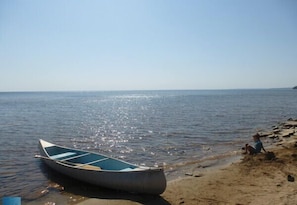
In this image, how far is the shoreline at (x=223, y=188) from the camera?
9.54 metres

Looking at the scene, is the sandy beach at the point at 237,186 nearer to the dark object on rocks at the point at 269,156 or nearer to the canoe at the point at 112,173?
A: the dark object on rocks at the point at 269,156

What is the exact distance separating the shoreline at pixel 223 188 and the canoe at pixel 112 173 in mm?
364

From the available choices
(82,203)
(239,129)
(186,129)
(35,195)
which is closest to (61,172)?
(35,195)

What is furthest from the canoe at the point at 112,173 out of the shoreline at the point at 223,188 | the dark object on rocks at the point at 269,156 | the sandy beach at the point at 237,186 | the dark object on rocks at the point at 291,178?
the dark object on rocks at the point at 269,156

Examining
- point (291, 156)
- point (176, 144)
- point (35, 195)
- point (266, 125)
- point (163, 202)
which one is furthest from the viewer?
point (266, 125)

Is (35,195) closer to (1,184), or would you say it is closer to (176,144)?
(1,184)

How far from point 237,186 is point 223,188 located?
0.59 meters

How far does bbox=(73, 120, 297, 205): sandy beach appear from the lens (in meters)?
9.47

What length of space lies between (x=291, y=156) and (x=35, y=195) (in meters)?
12.9

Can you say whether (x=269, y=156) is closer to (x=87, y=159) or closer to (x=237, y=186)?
(x=237, y=186)

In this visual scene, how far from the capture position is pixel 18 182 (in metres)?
12.9

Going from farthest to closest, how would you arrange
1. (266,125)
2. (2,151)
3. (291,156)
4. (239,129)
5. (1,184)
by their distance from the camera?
(266,125), (239,129), (2,151), (291,156), (1,184)

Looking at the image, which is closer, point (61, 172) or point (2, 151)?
point (61, 172)

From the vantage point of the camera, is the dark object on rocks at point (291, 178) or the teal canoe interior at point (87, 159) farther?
the teal canoe interior at point (87, 159)
